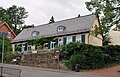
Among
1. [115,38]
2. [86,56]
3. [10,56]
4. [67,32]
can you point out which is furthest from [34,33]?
[86,56]

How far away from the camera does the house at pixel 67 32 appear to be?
46.5 meters

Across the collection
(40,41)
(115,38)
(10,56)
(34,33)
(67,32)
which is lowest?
(10,56)

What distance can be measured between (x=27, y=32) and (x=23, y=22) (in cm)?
4173

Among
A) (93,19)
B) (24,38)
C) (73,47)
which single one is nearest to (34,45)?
(24,38)

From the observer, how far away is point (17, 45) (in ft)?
192

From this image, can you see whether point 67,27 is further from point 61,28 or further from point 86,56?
point 86,56

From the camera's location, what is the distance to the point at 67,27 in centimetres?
5075

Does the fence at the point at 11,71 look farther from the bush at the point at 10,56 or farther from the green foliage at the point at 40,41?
the green foliage at the point at 40,41

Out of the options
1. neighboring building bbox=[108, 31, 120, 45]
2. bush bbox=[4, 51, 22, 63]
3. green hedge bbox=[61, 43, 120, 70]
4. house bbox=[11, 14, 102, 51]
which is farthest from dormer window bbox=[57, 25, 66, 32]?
neighboring building bbox=[108, 31, 120, 45]

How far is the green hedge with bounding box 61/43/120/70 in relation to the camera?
118 feet

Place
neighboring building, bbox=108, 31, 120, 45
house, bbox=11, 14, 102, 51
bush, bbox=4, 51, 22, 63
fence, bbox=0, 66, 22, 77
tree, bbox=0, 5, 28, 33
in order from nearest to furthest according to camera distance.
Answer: fence, bbox=0, 66, 22, 77 < house, bbox=11, 14, 102, 51 < bush, bbox=4, 51, 22, 63 < neighboring building, bbox=108, 31, 120, 45 < tree, bbox=0, 5, 28, 33

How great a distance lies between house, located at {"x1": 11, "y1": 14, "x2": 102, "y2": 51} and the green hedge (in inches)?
249

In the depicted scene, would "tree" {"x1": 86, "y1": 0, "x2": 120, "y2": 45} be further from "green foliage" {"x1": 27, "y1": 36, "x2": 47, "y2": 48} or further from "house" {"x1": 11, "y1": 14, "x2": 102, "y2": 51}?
"green foliage" {"x1": 27, "y1": 36, "x2": 47, "y2": 48}

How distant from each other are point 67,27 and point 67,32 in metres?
2.07
